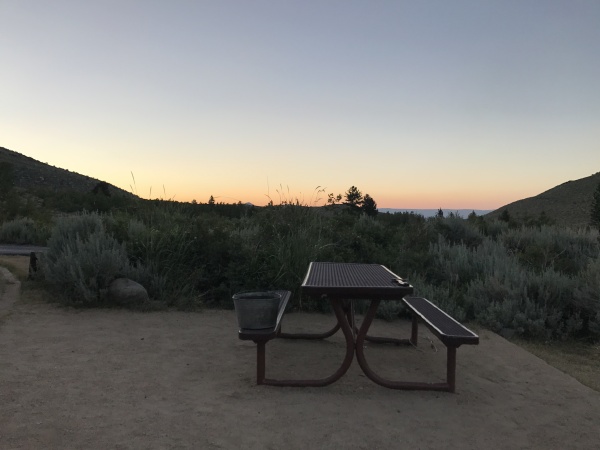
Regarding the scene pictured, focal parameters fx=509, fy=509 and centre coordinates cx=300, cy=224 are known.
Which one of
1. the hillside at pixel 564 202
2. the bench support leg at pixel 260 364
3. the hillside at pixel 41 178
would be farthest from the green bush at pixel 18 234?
the hillside at pixel 564 202

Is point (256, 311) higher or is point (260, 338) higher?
point (256, 311)

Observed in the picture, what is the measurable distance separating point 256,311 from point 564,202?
287ft

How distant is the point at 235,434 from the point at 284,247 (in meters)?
4.52

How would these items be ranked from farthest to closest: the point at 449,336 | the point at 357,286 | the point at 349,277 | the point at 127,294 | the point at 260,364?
1. the point at 127,294
2. the point at 349,277
3. the point at 260,364
4. the point at 449,336
5. the point at 357,286

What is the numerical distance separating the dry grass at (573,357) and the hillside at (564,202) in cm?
6814

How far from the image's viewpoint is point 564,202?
80.3m

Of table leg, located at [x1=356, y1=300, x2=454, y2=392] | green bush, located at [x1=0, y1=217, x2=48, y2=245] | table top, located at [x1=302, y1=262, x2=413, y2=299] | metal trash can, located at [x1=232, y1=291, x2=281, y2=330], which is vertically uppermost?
green bush, located at [x1=0, y1=217, x2=48, y2=245]

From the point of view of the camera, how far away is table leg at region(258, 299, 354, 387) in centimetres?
367

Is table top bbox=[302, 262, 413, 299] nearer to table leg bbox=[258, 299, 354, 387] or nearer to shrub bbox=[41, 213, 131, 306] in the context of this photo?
table leg bbox=[258, 299, 354, 387]

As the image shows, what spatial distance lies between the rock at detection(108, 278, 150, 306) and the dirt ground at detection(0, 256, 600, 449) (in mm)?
1034

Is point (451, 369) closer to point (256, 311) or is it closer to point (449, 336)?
point (449, 336)

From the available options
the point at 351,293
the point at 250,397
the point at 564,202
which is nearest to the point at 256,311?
the point at 250,397

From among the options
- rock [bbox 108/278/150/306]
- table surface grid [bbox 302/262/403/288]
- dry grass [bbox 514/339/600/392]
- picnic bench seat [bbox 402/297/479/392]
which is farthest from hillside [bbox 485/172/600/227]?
picnic bench seat [bbox 402/297/479/392]

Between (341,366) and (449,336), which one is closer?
(449,336)
